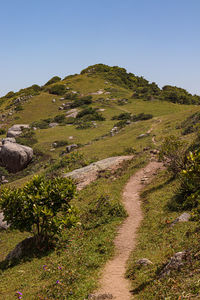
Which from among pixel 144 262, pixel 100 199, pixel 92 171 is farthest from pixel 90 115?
pixel 144 262

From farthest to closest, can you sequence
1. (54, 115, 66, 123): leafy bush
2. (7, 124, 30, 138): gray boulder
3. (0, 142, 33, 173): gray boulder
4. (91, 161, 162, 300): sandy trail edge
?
1. (54, 115, 66, 123): leafy bush
2. (7, 124, 30, 138): gray boulder
3. (0, 142, 33, 173): gray boulder
4. (91, 161, 162, 300): sandy trail edge

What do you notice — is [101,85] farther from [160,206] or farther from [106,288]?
[106,288]

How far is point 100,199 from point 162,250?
9.32m

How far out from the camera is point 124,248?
46.3 ft

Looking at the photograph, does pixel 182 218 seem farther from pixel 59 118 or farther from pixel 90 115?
pixel 59 118

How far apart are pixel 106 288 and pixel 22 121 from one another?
68104mm

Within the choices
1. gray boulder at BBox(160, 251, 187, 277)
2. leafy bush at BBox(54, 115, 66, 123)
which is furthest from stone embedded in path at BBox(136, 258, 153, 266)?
leafy bush at BBox(54, 115, 66, 123)

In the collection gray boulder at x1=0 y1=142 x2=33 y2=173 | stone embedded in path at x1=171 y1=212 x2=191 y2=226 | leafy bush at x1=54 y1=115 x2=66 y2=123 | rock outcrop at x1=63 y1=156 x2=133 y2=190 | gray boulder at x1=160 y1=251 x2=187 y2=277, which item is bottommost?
stone embedded in path at x1=171 y1=212 x2=191 y2=226

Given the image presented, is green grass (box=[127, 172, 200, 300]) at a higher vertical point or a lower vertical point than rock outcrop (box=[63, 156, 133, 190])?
lower

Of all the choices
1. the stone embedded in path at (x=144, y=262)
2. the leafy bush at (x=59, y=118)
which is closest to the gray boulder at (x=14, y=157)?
the leafy bush at (x=59, y=118)

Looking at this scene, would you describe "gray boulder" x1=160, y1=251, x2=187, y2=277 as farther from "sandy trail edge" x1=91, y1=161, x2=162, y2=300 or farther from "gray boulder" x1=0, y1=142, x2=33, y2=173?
"gray boulder" x1=0, y1=142, x2=33, y2=173

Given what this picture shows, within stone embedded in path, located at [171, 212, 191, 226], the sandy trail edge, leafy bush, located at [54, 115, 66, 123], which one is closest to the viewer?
the sandy trail edge

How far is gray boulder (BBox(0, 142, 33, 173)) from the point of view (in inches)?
1742

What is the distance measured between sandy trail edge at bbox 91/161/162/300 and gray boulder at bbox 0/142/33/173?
77.8ft
